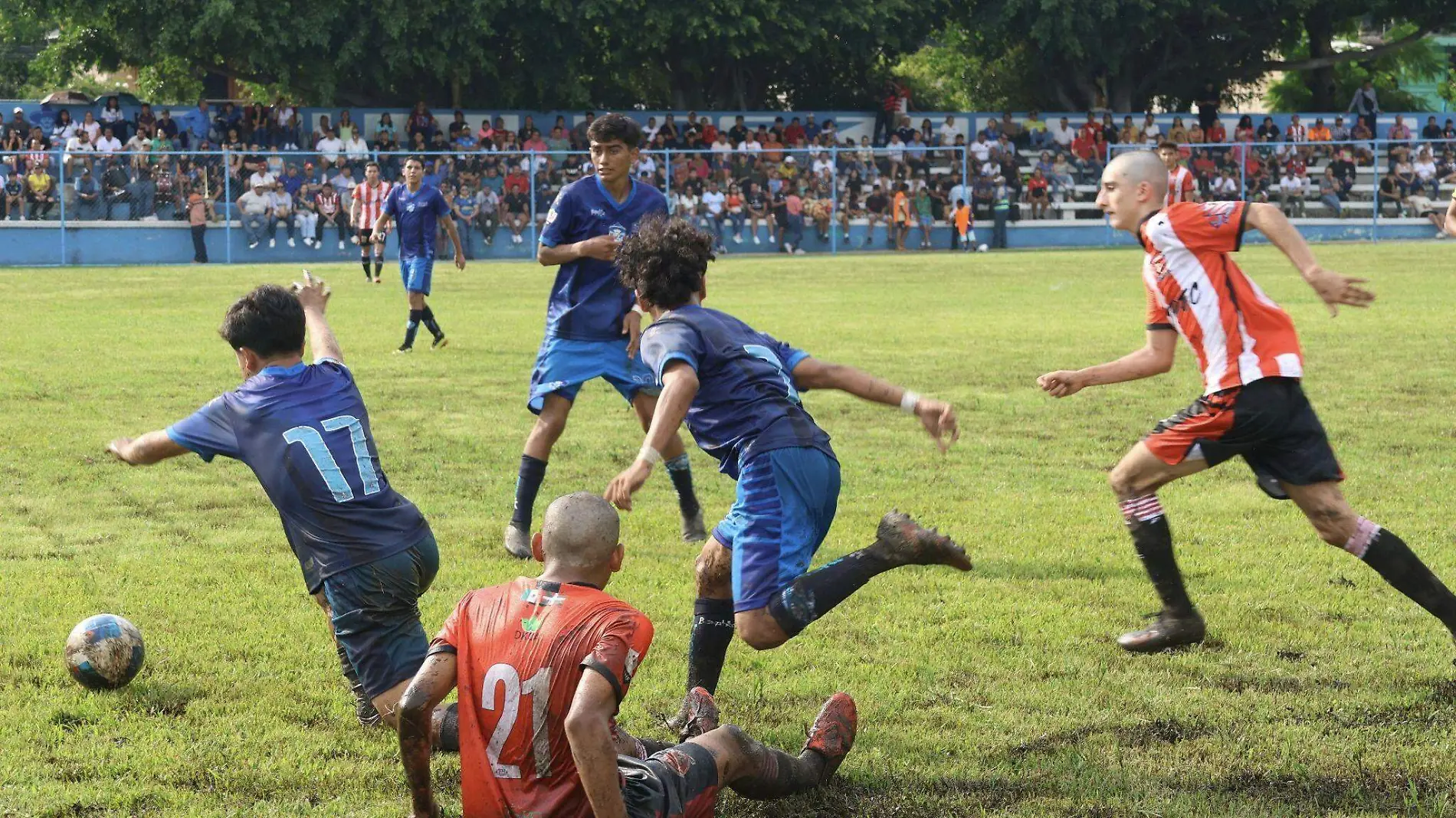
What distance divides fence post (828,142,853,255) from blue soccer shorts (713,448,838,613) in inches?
1149

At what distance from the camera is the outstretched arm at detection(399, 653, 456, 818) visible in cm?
351

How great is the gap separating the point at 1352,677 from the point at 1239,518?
2548mm

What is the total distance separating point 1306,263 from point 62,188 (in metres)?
27.6

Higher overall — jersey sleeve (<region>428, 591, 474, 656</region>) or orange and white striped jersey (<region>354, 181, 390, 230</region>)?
orange and white striped jersey (<region>354, 181, 390, 230</region>)

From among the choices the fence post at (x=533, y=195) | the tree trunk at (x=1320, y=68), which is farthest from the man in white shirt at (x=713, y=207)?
the tree trunk at (x=1320, y=68)

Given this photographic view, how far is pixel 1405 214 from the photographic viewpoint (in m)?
34.8

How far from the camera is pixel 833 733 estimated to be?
4.19 m

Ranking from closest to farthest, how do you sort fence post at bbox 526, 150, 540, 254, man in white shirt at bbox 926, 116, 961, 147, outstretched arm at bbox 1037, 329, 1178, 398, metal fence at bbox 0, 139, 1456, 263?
outstretched arm at bbox 1037, 329, 1178, 398, metal fence at bbox 0, 139, 1456, 263, fence post at bbox 526, 150, 540, 254, man in white shirt at bbox 926, 116, 961, 147

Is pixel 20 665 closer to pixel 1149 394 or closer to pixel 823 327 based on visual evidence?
pixel 1149 394

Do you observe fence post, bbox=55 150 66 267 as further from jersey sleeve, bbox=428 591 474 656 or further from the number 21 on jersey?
the number 21 on jersey

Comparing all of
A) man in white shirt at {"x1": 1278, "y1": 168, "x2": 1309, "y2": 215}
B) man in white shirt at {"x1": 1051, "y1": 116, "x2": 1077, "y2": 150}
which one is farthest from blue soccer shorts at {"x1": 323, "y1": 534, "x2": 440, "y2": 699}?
man in white shirt at {"x1": 1051, "y1": 116, "x2": 1077, "y2": 150}

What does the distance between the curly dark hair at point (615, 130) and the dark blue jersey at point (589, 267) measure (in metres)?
0.35

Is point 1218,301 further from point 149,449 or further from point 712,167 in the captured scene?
point 712,167

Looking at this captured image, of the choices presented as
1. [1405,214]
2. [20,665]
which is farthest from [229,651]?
[1405,214]
